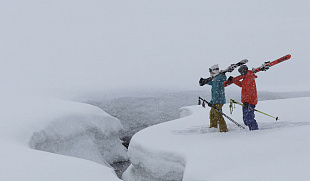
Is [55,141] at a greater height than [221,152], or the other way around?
[221,152]

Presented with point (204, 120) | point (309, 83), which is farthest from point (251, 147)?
point (309, 83)

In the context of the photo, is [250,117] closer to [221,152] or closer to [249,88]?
[249,88]

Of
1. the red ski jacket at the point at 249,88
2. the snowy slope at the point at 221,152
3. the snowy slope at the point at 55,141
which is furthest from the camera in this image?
the red ski jacket at the point at 249,88

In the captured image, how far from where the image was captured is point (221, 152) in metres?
5.19

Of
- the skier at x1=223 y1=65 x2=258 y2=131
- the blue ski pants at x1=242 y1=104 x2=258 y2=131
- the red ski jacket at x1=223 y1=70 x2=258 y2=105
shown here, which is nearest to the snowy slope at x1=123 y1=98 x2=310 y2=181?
the blue ski pants at x1=242 y1=104 x2=258 y2=131

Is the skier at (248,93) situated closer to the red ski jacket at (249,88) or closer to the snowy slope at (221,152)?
the red ski jacket at (249,88)

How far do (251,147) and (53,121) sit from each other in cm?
632

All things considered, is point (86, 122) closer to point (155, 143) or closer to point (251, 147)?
point (155, 143)

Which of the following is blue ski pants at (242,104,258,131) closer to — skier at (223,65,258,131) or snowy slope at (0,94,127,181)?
skier at (223,65,258,131)

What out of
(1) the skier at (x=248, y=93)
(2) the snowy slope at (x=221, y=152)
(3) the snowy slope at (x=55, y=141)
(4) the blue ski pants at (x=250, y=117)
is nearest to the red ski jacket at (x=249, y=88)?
(1) the skier at (x=248, y=93)

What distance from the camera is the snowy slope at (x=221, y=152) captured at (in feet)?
13.6

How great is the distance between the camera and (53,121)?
9.46m

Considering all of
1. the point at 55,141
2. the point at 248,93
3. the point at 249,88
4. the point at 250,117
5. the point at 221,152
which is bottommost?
the point at 55,141

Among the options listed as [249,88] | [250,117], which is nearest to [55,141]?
[250,117]
